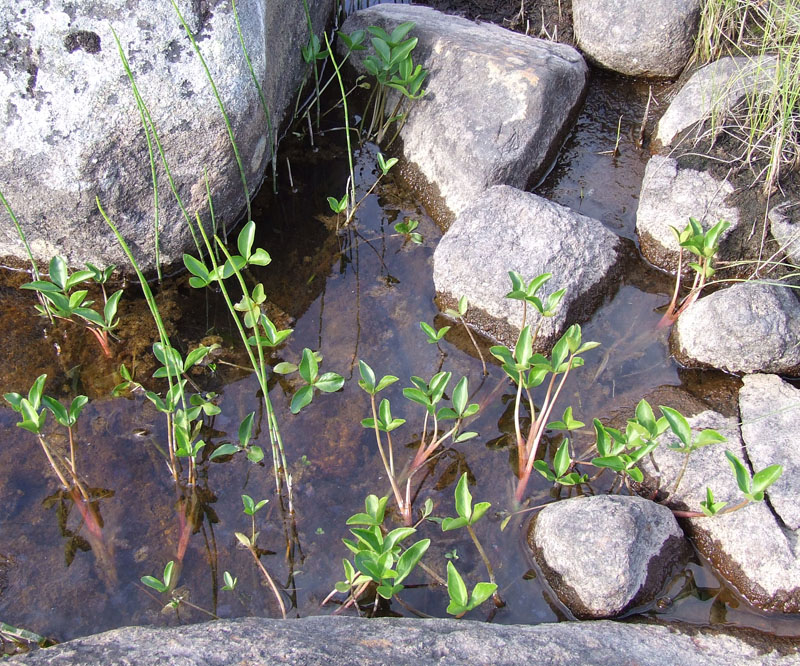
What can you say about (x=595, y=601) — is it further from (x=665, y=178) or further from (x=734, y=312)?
(x=665, y=178)

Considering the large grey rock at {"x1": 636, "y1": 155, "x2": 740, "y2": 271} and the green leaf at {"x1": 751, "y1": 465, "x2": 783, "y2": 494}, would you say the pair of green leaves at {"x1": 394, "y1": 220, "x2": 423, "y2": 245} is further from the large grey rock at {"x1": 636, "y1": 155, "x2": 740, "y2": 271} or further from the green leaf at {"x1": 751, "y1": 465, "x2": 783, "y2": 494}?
the green leaf at {"x1": 751, "y1": 465, "x2": 783, "y2": 494}

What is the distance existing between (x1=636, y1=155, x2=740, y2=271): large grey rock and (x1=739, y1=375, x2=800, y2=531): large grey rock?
0.84 m

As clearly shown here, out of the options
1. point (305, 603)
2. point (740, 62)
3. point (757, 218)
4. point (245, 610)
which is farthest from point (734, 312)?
point (245, 610)

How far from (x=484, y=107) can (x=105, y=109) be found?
1.95 m

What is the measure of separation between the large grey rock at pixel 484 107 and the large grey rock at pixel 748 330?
4.33 feet

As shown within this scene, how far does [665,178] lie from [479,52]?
126cm

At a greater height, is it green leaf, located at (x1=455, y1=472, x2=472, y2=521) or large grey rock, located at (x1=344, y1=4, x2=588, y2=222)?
large grey rock, located at (x1=344, y1=4, x2=588, y2=222)

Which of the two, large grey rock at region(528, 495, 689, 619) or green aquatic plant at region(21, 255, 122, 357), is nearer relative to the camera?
large grey rock at region(528, 495, 689, 619)

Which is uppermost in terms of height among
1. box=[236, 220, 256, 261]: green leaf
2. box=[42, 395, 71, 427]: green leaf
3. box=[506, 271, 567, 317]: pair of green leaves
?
box=[236, 220, 256, 261]: green leaf

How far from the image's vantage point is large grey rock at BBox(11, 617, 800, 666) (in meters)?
1.97

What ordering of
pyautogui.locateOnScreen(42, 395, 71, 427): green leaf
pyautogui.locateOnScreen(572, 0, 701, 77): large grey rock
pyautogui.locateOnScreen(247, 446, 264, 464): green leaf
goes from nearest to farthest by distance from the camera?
1. pyautogui.locateOnScreen(42, 395, 71, 427): green leaf
2. pyautogui.locateOnScreen(247, 446, 264, 464): green leaf
3. pyautogui.locateOnScreen(572, 0, 701, 77): large grey rock

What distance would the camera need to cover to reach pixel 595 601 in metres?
2.48

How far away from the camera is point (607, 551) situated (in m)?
2.49

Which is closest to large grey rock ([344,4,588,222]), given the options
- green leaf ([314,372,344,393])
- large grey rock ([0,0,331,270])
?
large grey rock ([0,0,331,270])
